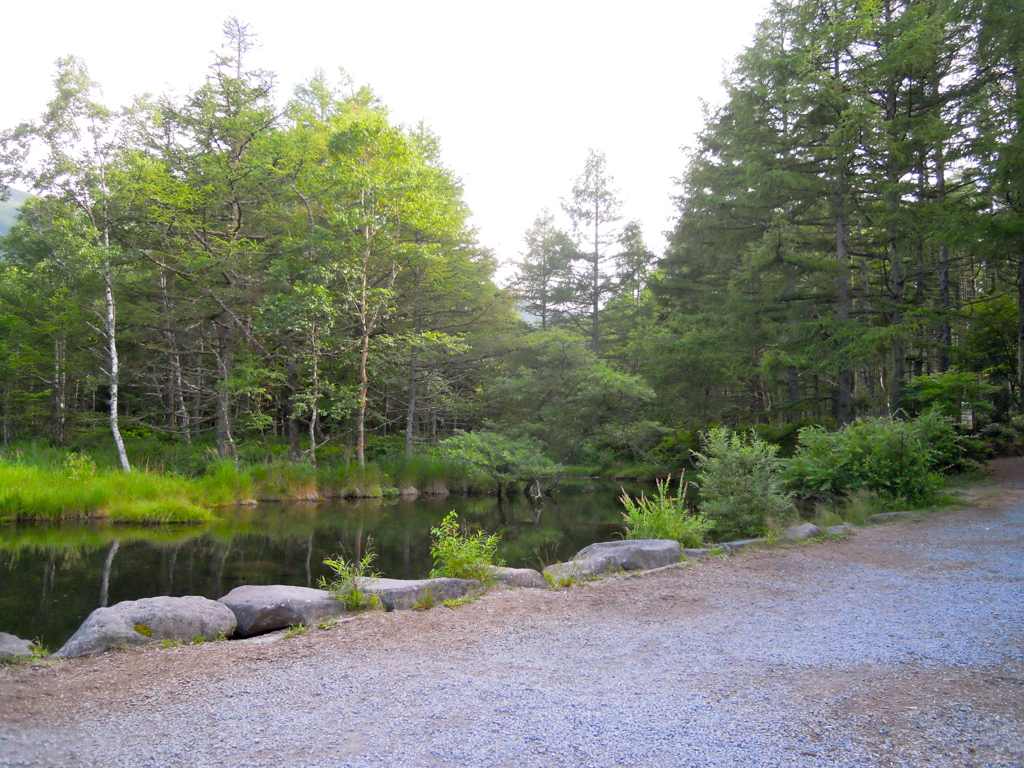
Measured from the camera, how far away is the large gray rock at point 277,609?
452 centimetres

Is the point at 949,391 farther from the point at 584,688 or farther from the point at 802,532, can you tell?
the point at 584,688

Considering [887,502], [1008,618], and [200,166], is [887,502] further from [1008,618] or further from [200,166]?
[200,166]

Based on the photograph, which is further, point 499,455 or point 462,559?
point 499,455

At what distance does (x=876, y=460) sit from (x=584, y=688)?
869cm

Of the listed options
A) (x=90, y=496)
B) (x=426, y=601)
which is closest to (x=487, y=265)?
(x=90, y=496)

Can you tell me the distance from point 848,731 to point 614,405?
1662 cm

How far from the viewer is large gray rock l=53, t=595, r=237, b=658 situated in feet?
13.0

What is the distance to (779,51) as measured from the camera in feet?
52.1

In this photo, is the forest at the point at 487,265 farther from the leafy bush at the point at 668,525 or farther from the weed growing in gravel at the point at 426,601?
the weed growing in gravel at the point at 426,601

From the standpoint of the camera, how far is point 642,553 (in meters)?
6.23

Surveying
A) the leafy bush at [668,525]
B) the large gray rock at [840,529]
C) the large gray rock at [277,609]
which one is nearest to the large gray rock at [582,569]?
the leafy bush at [668,525]

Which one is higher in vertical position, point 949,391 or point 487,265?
point 487,265

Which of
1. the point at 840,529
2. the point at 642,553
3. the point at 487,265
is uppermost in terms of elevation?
the point at 487,265

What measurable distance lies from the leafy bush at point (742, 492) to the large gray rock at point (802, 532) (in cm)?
35
